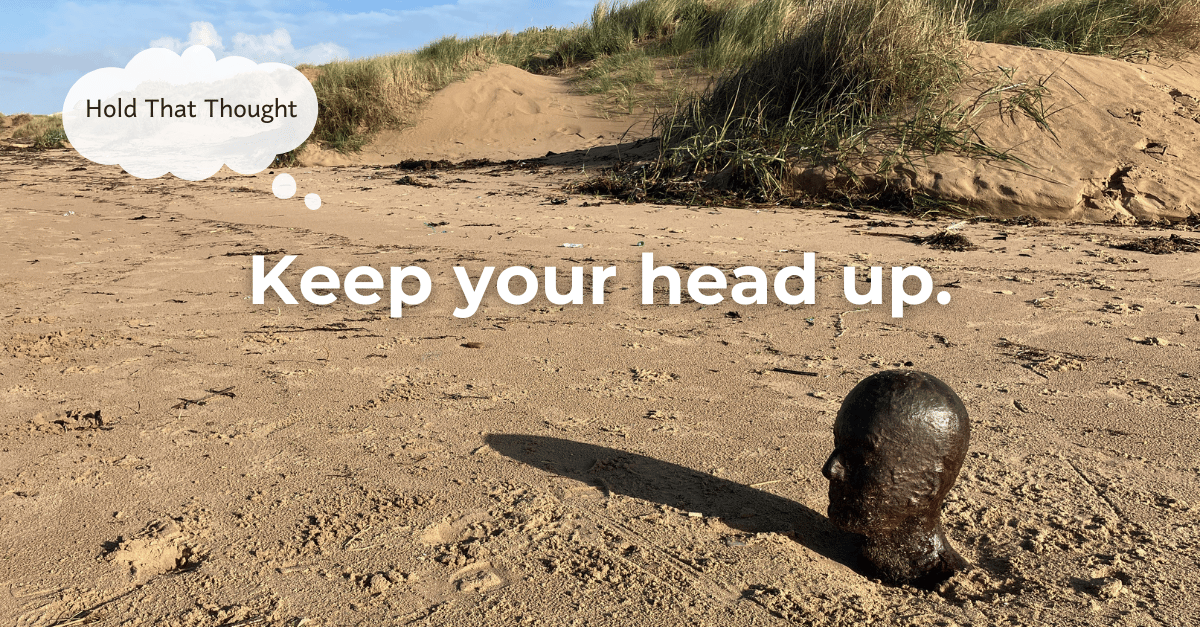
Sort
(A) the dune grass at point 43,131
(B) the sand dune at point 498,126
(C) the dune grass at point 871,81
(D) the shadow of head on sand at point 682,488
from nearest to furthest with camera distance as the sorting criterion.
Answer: (D) the shadow of head on sand at point 682,488 → (C) the dune grass at point 871,81 → (B) the sand dune at point 498,126 → (A) the dune grass at point 43,131

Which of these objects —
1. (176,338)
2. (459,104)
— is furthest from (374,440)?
(459,104)

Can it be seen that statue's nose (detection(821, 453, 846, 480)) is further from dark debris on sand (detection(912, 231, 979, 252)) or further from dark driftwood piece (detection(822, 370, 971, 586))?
dark debris on sand (detection(912, 231, 979, 252))

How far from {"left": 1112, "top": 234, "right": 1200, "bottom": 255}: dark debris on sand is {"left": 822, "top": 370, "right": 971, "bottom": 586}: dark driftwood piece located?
4.26 metres

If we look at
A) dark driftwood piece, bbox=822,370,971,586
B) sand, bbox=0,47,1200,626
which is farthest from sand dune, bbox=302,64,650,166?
dark driftwood piece, bbox=822,370,971,586

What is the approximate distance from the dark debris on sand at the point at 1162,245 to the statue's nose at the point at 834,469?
4.41 m

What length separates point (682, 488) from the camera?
2.46 metres

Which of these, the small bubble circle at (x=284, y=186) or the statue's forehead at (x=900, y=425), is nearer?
the statue's forehead at (x=900, y=425)

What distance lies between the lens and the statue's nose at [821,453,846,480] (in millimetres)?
2057

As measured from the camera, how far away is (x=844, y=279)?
4.78m

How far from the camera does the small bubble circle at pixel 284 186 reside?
8.62 meters

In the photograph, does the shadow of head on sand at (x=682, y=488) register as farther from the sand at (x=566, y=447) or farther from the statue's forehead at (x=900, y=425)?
the statue's forehead at (x=900, y=425)

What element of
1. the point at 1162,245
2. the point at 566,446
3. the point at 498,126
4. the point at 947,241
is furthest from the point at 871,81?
the point at 498,126

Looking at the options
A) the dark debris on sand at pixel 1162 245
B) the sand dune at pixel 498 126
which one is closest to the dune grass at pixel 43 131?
the sand dune at pixel 498 126

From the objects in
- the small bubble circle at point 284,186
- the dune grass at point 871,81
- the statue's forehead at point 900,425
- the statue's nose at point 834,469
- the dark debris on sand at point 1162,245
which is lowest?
the statue's nose at point 834,469
